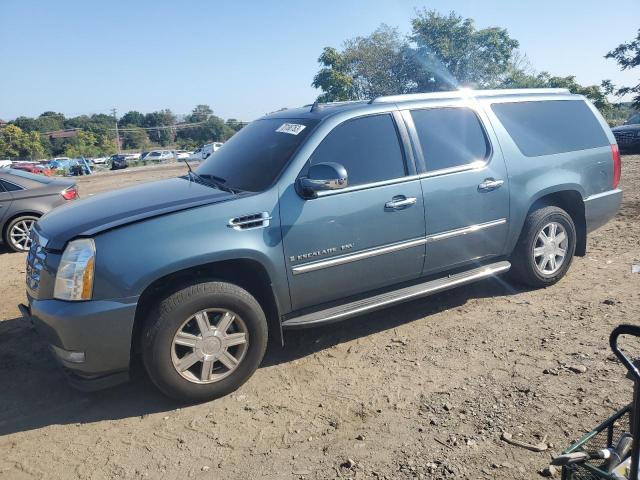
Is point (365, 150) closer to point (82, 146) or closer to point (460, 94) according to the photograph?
point (460, 94)

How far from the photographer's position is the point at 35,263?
3.39 metres

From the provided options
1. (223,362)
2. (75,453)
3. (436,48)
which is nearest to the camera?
(75,453)

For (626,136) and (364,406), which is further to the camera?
(626,136)

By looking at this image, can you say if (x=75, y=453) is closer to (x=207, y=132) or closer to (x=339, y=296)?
(x=339, y=296)

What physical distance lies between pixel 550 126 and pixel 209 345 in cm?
383

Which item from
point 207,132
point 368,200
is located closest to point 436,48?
point 368,200

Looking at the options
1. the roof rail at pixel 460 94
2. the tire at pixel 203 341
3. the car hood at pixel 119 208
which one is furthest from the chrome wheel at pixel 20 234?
the roof rail at pixel 460 94

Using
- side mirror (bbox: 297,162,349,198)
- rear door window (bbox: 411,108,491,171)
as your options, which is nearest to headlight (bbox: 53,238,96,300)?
side mirror (bbox: 297,162,349,198)

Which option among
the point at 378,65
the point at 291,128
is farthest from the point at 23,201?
the point at 378,65

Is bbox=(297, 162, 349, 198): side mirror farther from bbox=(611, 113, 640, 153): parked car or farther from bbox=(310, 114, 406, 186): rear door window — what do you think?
bbox=(611, 113, 640, 153): parked car

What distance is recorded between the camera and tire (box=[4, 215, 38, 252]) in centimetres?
805

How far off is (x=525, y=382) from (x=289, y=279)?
171cm

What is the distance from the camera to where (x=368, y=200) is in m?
3.75

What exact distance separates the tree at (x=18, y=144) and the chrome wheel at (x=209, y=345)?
232 feet
